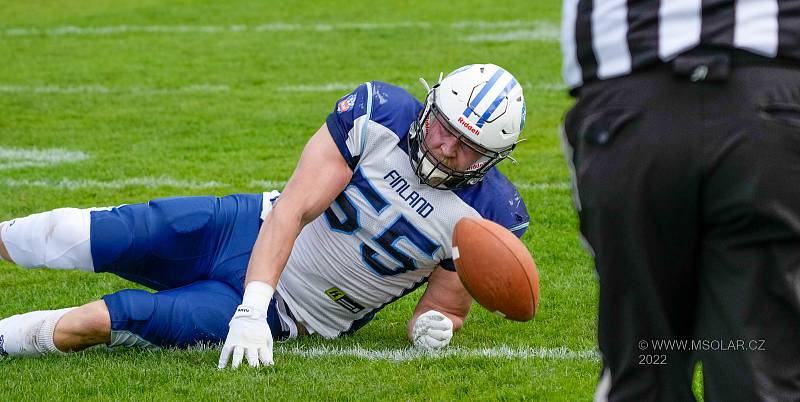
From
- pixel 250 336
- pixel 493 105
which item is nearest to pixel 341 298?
pixel 250 336

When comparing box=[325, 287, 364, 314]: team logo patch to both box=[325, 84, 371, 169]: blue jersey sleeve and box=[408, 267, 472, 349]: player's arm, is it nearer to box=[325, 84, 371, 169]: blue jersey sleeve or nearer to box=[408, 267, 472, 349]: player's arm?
box=[408, 267, 472, 349]: player's arm

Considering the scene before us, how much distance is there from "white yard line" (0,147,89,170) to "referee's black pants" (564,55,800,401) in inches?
210

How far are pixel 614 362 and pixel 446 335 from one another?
170 cm

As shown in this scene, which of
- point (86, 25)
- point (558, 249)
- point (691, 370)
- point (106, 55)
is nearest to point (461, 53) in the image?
point (106, 55)

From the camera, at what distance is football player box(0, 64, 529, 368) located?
3.80 m

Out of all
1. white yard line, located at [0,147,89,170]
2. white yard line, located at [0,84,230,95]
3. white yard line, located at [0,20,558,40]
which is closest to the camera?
white yard line, located at [0,147,89,170]

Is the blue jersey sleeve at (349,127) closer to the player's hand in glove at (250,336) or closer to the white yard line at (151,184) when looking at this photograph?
the player's hand in glove at (250,336)

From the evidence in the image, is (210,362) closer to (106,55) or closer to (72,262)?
(72,262)

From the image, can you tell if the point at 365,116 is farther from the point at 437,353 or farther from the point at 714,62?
the point at 714,62

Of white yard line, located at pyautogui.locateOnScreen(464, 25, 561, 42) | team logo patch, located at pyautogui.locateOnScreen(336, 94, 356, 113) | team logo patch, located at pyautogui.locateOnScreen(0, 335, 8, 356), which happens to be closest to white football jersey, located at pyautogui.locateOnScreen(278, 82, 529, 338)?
team logo patch, located at pyautogui.locateOnScreen(336, 94, 356, 113)

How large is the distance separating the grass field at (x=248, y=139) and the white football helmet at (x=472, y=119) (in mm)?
568

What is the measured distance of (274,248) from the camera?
380cm

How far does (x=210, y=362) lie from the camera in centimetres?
378

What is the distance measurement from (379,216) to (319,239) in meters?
0.26
